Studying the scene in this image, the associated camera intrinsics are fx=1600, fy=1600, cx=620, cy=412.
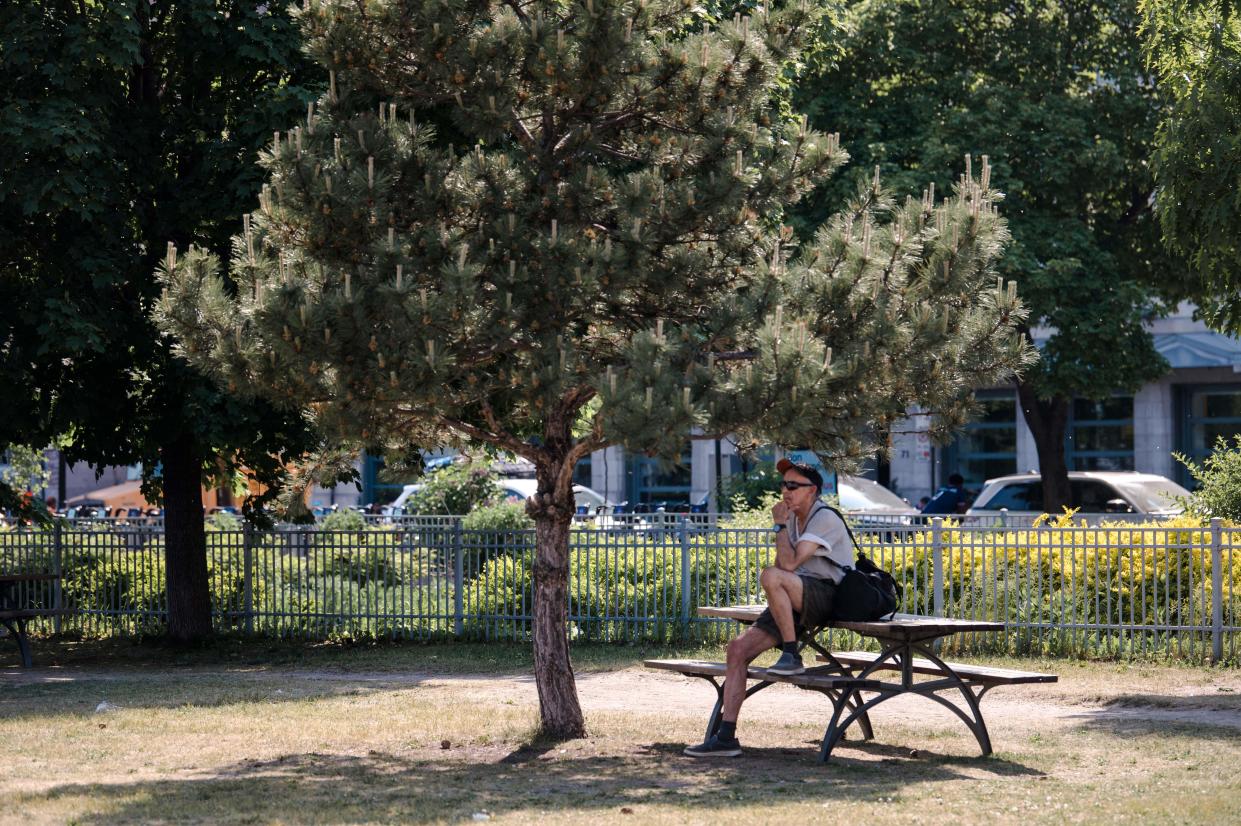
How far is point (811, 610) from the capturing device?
9305 mm

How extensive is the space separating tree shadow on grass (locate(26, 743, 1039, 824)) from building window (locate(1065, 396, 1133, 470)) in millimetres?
35483

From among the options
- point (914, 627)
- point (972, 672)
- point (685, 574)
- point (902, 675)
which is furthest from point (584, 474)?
point (914, 627)

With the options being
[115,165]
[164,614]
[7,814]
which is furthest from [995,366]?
[164,614]

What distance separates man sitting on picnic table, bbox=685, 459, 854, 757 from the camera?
A: 364 inches

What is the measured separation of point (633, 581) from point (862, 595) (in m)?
7.43

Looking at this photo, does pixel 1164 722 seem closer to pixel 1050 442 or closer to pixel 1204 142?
pixel 1204 142

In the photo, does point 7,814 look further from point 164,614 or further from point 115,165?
point 164,614

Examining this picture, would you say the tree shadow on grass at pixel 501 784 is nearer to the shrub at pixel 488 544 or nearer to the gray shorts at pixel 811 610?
the gray shorts at pixel 811 610

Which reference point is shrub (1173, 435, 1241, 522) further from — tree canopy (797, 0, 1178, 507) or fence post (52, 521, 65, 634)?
fence post (52, 521, 65, 634)

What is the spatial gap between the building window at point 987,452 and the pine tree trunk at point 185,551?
102ft

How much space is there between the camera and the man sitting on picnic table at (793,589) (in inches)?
364

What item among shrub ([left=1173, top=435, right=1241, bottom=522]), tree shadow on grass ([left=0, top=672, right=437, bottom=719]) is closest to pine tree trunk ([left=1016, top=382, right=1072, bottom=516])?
shrub ([left=1173, top=435, right=1241, bottom=522])

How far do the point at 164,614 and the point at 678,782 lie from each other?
35.1 ft

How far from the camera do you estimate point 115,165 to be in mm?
15000
